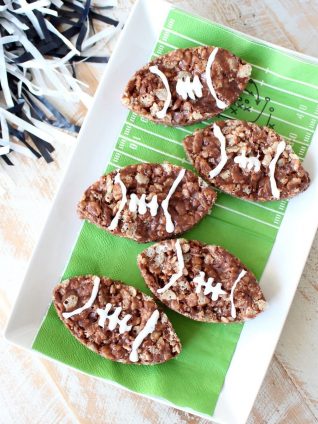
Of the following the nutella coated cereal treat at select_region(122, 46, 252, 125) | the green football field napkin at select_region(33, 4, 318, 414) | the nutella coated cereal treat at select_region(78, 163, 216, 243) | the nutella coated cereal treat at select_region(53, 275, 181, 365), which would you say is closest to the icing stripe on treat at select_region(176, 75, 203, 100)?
the nutella coated cereal treat at select_region(122, 46, 252, 125)

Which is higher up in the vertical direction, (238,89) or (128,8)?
(128,8)

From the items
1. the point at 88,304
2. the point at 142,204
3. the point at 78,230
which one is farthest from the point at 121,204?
the point at 88,304

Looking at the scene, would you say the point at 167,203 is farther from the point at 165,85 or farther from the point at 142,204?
the point at 165,85

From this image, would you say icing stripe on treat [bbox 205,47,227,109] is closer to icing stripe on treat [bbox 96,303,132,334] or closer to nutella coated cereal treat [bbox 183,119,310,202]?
nutella coated cereal treat [bbox 183,119,310,202]

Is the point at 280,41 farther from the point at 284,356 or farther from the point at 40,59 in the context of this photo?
the point at 284,356

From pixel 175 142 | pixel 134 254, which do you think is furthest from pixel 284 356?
pixel 175 142

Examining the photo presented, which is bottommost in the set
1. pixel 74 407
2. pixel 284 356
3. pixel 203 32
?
pixel 74 407
